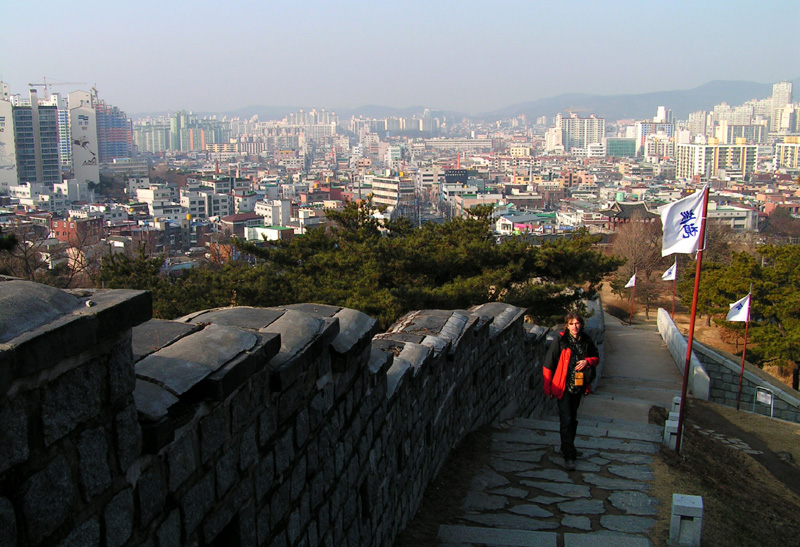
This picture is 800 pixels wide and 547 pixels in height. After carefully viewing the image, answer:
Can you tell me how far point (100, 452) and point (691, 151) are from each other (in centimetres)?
15587

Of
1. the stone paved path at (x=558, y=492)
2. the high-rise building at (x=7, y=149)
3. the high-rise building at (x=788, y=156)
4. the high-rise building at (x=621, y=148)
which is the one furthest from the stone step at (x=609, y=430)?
the high-rise building at (x=621, y=148)

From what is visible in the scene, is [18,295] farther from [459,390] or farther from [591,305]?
[591,305]

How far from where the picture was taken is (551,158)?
176 metres

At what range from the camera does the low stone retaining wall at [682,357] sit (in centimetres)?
1238

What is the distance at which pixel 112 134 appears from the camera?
554ft

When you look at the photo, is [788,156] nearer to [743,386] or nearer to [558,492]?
[743,386]

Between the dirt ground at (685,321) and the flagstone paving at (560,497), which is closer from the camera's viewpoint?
the flagstone paving at (560,497)

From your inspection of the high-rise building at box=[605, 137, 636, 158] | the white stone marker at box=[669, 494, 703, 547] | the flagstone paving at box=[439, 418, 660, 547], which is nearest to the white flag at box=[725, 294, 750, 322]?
the flagstone paving at box=[439, 418, 660, 547]

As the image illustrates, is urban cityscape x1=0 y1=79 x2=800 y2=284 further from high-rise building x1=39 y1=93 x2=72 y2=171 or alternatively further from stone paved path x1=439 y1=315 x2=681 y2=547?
stone paved path x1=439 y1=315 x2=681 y2=547

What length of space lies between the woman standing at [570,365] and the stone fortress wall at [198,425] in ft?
3.47

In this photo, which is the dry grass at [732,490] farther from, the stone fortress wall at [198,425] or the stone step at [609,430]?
the stone fortress wall at [198,425]

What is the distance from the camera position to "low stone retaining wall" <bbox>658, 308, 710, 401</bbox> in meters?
12.4

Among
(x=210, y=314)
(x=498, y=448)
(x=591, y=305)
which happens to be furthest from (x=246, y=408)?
(x=591, y=305)

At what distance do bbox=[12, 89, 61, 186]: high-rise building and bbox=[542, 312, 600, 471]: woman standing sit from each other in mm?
105193
